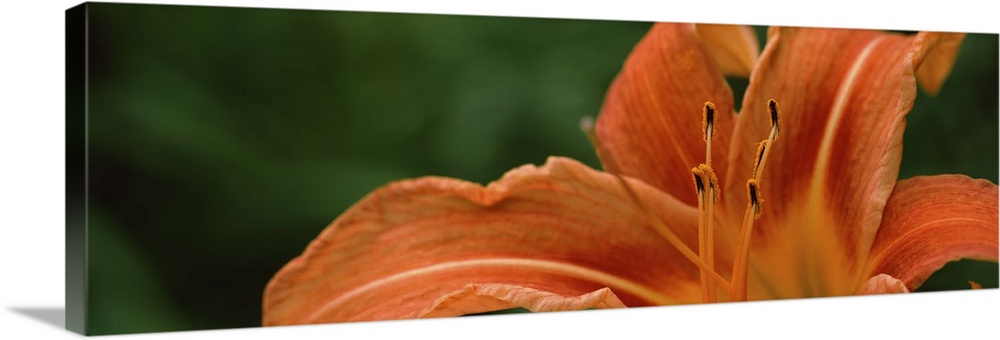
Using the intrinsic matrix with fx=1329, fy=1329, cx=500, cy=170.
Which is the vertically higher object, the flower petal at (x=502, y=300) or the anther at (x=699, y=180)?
the anther at (x=699, y=180)

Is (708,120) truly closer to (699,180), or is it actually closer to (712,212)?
(699,180)

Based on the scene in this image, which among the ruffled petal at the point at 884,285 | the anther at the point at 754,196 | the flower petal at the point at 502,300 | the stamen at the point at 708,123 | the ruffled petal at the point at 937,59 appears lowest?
the flower petal at the point at 502,300

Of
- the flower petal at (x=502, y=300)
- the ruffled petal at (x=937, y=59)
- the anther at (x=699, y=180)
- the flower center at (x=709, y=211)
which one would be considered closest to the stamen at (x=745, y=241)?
the flower center at (x=709, y=211)

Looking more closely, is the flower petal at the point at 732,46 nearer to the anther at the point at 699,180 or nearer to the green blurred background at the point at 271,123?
the green blurred background at the point at 271,123

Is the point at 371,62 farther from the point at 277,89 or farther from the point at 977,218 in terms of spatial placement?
the point at 977,218

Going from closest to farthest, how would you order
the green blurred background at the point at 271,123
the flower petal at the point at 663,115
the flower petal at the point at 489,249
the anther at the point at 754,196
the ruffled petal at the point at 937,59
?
the green blurred background at the point at 271,123, the flower petal at the point at 489,249, the anther at the point at 754,196, the flower petal at the point at 663,115, the ruffled petal at the point at 937,59

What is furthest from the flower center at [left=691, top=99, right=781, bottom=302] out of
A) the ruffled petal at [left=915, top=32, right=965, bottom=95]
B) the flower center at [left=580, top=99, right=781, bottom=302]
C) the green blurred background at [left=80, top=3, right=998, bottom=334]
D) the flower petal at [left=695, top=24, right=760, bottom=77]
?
the ruffled petal at [left=915, top=32, right=965, bottom=95]

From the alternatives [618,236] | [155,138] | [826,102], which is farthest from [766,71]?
[155,138]
